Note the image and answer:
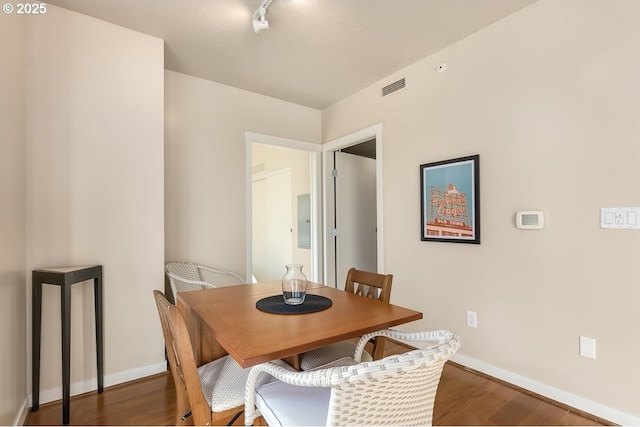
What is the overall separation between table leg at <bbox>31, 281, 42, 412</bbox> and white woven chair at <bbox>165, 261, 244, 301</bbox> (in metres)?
0.84

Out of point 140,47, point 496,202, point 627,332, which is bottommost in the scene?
point 627,332

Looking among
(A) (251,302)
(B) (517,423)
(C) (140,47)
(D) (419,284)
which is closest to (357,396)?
(A) (251,302)

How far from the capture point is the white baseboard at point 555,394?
5.63ft

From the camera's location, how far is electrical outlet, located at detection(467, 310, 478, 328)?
7.84 feet

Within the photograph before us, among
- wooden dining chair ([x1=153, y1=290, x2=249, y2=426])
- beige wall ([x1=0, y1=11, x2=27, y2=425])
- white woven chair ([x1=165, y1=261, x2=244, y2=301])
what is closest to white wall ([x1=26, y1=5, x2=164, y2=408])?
beige wall ([x1=0, y1=11, x2=27, y2=425])

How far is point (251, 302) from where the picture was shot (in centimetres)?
164

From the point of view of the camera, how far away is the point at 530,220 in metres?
2.07

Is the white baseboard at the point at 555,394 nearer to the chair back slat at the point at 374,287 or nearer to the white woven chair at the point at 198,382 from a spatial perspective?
the chair back slat at the point at 374,287

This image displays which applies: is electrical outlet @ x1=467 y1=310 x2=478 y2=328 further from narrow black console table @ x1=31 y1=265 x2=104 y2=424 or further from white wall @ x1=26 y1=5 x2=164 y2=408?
narrow black console table @ x1=31 y1=265 x2=104 y2=424

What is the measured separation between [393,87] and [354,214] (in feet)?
5.84

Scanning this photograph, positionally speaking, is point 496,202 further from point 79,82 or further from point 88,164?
point 79,82

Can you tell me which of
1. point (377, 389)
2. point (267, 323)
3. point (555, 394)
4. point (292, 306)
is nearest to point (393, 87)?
point (292, 306)

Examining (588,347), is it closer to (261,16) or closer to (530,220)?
(530,220)

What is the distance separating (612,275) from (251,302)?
80.4 inches
